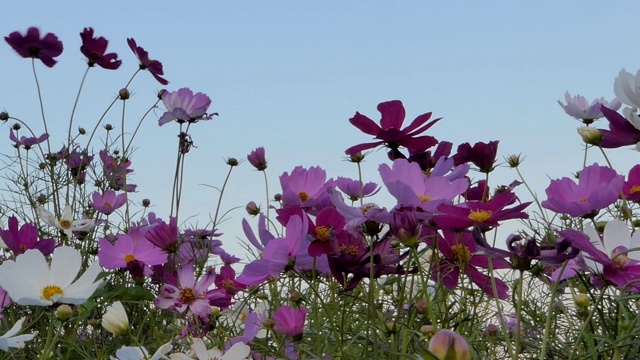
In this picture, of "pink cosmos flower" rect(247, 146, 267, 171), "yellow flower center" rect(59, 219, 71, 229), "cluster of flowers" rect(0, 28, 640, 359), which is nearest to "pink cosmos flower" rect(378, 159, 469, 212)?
"cluster of flowers" rect(0, 28, 640, 359)

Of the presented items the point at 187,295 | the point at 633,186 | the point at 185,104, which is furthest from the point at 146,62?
the point at 633,186

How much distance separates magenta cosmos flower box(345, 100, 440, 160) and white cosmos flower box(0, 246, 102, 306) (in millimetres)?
356

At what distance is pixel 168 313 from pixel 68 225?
0.45m

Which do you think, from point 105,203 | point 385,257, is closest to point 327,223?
point 385,257

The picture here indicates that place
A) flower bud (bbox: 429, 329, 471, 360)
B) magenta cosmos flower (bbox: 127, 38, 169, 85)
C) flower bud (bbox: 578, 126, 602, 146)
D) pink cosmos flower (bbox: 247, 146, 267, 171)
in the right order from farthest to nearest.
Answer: magenta cosmos flower (bbox: 127, 38, 169, 85), pink cosmos flower (bbox: 247, 146, 267, 171), flower bud (bbox: 578, 126, 602, 146), flower bud (bbox: 429, 329, 471, 360)

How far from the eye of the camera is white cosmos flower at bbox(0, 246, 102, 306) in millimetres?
882

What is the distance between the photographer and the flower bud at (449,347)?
416 mm

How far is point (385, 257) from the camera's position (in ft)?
2.72

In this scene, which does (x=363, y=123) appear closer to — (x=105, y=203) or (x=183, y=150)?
(x=183, y=150)

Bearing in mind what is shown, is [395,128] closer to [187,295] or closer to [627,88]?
[627,88]

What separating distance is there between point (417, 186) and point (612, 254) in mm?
223

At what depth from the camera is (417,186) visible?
796 millimetres

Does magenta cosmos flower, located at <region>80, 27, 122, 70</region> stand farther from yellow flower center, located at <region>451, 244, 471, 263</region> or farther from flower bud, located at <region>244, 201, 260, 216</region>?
yellow flower center, located at <region>451, 244, 471, 263</region>

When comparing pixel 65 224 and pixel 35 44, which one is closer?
pixel 65 224
